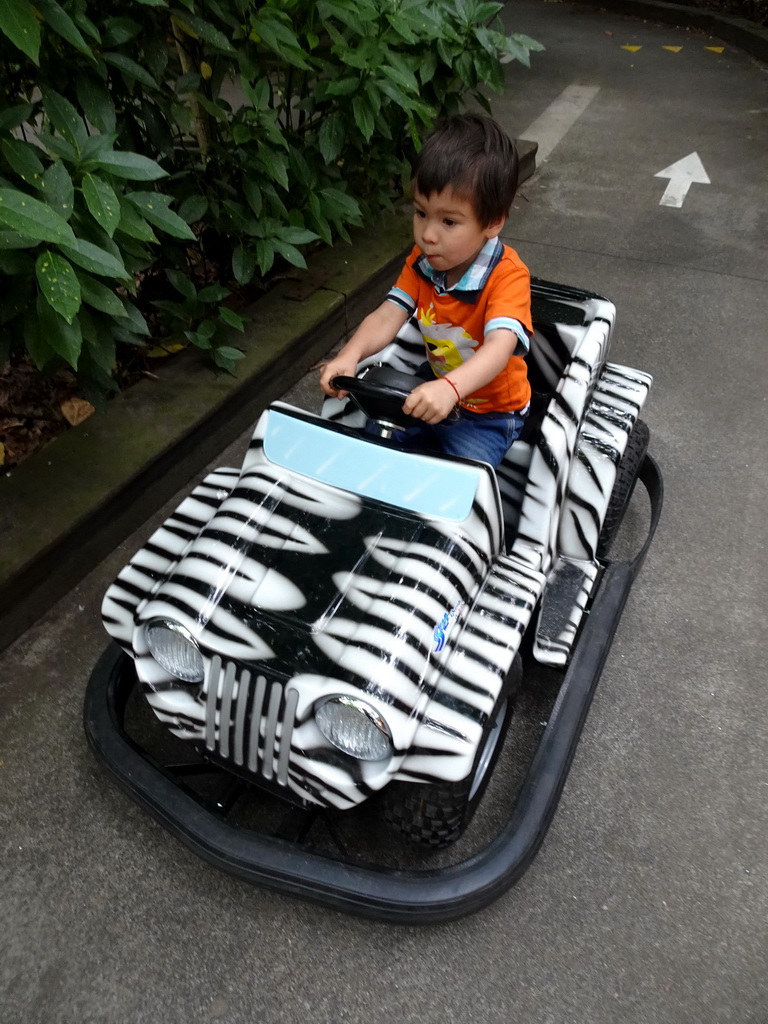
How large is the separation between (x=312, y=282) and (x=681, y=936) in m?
2.62

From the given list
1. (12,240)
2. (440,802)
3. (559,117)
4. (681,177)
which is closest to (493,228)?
(12,240)

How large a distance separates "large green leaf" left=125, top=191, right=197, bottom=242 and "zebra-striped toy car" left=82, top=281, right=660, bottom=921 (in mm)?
579

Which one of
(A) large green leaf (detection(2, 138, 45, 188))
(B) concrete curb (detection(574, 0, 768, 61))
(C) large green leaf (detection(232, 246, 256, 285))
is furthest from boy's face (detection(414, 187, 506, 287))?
(B) concrete curb (detection(574, 0, 768, 61))

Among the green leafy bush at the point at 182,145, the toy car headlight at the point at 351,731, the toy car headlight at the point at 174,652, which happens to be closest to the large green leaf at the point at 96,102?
the green leafy bush at the point at 182,145

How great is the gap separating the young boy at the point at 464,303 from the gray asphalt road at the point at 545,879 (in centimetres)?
72

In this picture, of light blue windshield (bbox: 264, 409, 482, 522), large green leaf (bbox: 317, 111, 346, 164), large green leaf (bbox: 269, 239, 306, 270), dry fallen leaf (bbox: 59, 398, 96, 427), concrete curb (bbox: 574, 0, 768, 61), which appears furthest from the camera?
concrete curb (bbox: 574, 0, 768, 61)

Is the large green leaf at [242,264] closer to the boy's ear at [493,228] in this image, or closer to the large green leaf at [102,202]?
the large green leaf at [102,202]

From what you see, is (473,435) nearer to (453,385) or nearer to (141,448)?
(453,385)

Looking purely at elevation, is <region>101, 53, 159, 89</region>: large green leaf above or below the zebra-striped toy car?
above

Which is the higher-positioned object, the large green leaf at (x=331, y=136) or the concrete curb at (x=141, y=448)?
the large green leaf at (x=331, y=136)

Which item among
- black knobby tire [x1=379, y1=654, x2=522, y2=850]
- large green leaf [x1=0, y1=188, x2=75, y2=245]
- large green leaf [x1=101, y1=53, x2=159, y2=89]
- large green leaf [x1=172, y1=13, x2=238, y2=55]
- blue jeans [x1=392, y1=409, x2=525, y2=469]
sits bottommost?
black knobby tire [x1=379, y1=654, x2=522, y2=850]

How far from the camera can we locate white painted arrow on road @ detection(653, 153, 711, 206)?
4.48m

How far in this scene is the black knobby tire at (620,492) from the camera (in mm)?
2186

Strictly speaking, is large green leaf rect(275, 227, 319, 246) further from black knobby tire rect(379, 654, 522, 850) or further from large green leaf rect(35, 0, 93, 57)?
black knobby tire rect(379, 654, 522, 850)
